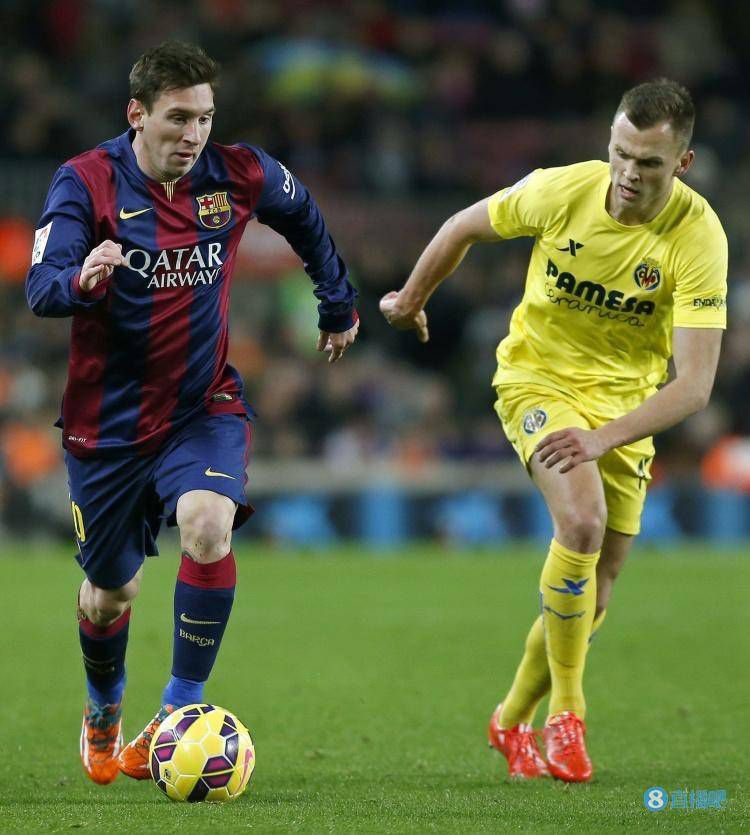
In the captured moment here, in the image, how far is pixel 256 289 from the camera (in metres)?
18.3

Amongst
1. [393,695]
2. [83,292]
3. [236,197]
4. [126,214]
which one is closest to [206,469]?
[83,292]

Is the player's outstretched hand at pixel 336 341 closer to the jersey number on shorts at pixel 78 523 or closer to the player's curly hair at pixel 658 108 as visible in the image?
the jersey number on shorts at pixel 78 523

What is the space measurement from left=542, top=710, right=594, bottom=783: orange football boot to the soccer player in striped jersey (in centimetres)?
125

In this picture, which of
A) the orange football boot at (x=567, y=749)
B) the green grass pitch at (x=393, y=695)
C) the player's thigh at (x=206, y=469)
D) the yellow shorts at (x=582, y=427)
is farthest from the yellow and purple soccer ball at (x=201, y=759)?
the yellow shorts at (x=582, y=427)

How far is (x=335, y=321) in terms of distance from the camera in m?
6.04

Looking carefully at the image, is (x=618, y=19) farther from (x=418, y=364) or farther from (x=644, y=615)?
(x=644, y=615)

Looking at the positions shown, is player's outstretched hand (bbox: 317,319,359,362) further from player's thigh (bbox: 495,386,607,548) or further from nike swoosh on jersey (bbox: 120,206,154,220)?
nike swoosh on jersey (bbox: 120,206,154,220)

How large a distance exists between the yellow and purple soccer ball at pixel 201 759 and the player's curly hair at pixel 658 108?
7.86ft

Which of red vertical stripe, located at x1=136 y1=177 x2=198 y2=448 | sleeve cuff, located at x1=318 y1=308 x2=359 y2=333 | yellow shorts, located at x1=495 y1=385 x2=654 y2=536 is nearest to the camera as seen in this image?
red vertical stripe, located at x1=136 y1=177 x2=198 y2=448

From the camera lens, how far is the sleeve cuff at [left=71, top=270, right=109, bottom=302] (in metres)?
4.82

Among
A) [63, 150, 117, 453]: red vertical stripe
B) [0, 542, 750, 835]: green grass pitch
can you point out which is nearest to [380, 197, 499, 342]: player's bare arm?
[63, 150, 117, 453]: red vertical stripe

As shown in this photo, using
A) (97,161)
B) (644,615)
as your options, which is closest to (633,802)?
(97,161)

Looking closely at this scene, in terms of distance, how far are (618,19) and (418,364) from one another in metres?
6.03

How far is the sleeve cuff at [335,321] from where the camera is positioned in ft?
19.8
